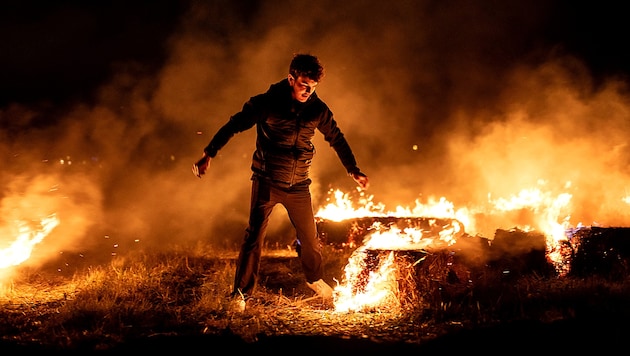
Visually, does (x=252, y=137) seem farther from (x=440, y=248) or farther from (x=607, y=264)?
(x=607, y=264)

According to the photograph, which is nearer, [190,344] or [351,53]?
[190,344]

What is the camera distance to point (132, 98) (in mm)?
9797

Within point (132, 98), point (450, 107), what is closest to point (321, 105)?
point (132, 98)

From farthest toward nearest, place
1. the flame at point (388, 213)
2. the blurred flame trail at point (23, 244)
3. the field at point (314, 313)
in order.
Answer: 1. the flame at point (388, 213)
2. the blurred flame trail at point (23, 244)
3. the field at point (314, 313)

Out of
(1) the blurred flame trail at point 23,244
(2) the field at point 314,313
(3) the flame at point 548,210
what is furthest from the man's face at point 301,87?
Answer: (1) the blurred flame trail at point 23,244

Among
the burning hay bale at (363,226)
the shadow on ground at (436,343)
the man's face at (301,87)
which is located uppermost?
the man's face at (301,87)

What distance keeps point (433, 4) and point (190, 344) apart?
9517 mm

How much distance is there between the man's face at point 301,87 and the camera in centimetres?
417

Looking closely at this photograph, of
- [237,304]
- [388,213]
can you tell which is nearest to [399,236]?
[388,213]

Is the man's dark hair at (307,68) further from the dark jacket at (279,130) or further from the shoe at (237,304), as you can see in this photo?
the shoe at (237,304)

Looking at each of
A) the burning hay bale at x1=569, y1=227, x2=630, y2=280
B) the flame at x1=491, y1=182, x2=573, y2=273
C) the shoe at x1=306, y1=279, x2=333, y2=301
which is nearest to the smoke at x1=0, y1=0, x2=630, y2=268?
the flame at x1=491, y1=182, x2=573, y2=273

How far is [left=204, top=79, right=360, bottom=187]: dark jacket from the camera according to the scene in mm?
4234

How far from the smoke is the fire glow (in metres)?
1.01

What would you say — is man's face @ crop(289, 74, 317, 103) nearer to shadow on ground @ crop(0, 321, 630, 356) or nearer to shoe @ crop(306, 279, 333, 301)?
shoe @ crop(306, 279, 333, 301)
